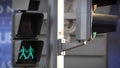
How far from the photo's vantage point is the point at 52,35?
3613 mm

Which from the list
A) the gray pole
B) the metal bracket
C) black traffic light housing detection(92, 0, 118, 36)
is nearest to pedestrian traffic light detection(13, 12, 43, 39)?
the gray pole

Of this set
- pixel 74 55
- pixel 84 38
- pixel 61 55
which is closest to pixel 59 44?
pixel 61 55

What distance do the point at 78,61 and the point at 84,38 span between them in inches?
218

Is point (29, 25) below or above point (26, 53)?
above

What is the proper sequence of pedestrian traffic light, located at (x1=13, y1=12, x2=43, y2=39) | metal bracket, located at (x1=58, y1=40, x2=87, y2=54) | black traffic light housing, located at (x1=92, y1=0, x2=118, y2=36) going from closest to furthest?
pedestrian traffic light, located at (x1=13, y1=12, x2=43, y2=39) < metal bracket, located at (x1=58, y1=40, x2=87, y2=54) < black traffic light housing, located at (x1=92, y1=0, x2=118, y2=36)

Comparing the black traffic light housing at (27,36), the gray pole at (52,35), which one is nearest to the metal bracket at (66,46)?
the gray pole at (52,35)

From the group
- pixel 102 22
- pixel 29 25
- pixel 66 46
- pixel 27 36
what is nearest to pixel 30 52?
Answer: pixel 27 36

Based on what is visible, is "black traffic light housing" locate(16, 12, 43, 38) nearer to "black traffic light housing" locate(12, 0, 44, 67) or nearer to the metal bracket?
"black traffic light housing" locate(12, 0, 44, 67)

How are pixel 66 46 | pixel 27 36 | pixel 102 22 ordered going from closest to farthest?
1. pixel 27 36
2. pixel 66 46
3. pixel 102 22

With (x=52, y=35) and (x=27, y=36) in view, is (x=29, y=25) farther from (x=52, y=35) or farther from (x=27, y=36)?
(x=52, y=35)

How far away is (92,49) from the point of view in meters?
8.98

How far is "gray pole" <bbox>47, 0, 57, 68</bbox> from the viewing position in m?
3.61

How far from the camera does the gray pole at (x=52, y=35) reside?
11.8 feet

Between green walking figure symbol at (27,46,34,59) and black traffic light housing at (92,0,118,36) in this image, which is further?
black traffic light housing at (92,0,118,36)
